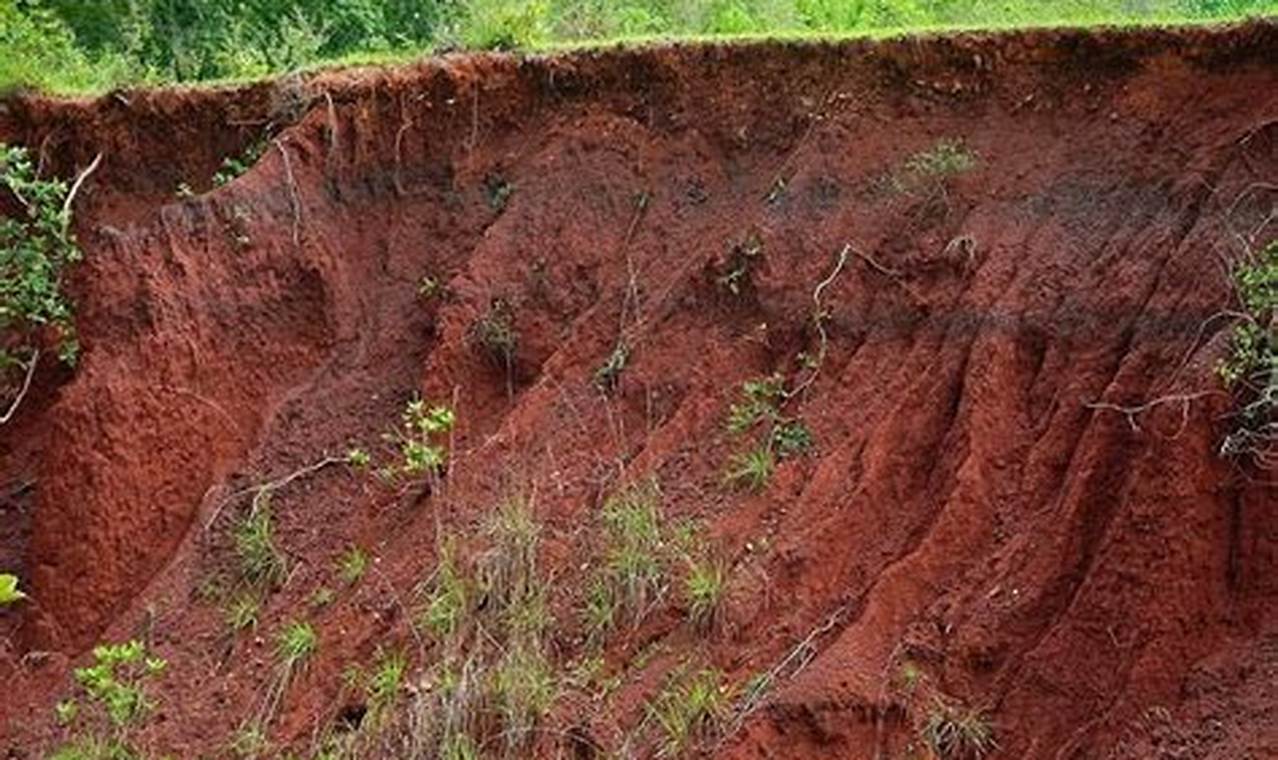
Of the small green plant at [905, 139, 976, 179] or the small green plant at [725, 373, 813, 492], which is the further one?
the small green plant at [905, 139, 976, 179]

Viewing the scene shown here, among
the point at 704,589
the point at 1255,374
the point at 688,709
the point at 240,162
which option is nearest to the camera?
the point at 1255,374

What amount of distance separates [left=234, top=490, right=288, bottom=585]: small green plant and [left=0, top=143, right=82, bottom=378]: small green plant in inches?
74.3

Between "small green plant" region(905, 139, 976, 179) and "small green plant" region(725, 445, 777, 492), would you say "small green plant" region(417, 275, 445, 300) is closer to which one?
"small green plant" region(725, 445, 777, 492)

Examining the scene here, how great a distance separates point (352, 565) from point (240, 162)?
10.4ft

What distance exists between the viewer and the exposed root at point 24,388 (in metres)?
11.5

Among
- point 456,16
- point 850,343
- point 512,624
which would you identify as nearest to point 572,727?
point 512,624

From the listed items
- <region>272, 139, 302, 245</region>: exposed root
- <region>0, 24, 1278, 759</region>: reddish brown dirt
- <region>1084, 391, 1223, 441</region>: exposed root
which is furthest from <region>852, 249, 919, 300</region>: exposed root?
<region>272, 139, 302, 245</region>: exposed root

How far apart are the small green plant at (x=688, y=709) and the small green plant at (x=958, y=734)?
3.00 ft

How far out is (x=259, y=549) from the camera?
33.1 ft

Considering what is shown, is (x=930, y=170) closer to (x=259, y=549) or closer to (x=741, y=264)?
(x=741, y=264)

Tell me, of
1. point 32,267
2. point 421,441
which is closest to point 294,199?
point 32,267

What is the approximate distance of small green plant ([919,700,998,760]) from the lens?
7.38 m

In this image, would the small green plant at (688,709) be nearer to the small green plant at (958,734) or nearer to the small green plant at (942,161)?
the small green plant at (958,734)

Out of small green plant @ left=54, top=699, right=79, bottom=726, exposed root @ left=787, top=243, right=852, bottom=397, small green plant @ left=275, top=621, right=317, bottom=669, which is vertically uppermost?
exposed root @ left=787, top=243, right=852, bottom=397
